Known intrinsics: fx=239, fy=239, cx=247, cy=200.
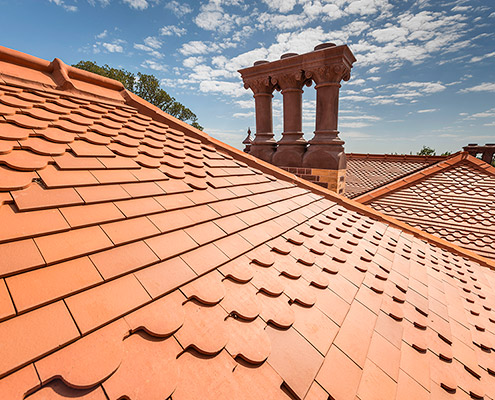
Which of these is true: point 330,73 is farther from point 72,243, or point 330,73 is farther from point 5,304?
point 5,304

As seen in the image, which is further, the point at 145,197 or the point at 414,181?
the point at 414,181

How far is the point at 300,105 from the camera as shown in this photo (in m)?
6.26

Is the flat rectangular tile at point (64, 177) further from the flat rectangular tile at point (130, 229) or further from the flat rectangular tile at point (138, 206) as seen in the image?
the flat rectangular tile at point (130, 229)

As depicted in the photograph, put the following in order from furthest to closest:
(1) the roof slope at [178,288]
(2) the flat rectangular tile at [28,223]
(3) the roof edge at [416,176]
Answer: (3) the roof edge at [416,176] → (2) the flat rectangular tile at [28,223] → (1) the roof slope at [178,288]

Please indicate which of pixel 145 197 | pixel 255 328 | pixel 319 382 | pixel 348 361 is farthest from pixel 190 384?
pixel 145 197

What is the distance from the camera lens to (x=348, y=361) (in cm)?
A: 132

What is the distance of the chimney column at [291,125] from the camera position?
6.03m

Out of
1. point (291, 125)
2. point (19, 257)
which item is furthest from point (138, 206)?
point (291, 125)

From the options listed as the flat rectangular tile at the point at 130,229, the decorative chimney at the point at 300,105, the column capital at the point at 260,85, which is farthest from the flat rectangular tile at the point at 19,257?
the column capital at the point at 260,85

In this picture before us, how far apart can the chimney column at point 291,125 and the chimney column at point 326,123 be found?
39cm

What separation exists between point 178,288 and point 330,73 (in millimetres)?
5673

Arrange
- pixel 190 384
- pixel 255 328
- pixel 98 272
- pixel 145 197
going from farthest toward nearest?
1. pixel 145 197
2. pixel 255 328
3. pixel 98 272
4. pixel 190 384

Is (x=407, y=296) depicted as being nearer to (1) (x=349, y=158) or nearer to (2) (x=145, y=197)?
(2) (x=145, y=197)

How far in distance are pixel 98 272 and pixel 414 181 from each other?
934 cm
